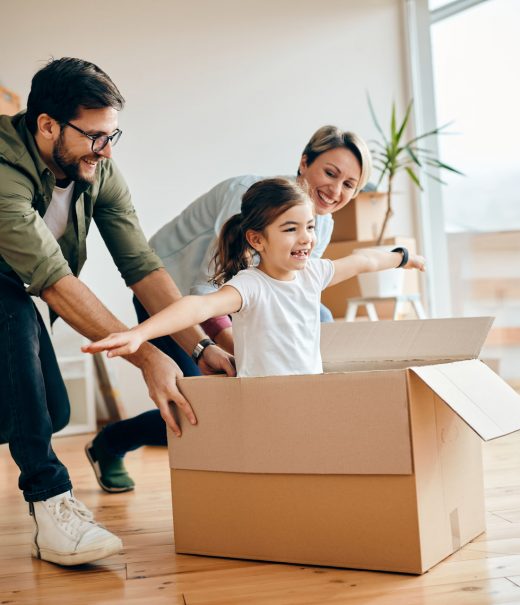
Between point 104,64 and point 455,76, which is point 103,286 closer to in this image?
point 104,64

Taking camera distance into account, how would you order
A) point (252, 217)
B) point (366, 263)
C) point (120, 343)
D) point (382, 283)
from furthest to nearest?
point (382, 283)
point (366, 263)
point (252, 217)
point (120, 343)

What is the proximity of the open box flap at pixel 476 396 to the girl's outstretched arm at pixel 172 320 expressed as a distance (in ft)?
1.32

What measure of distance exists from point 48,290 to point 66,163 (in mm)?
267

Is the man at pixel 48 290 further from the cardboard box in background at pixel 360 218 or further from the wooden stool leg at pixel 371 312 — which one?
the cardboard box in background at pixel 360 218

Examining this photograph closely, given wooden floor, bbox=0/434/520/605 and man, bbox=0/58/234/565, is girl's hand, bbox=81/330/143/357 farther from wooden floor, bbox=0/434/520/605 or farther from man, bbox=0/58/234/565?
wooden floor, bbox=0/434/520/605

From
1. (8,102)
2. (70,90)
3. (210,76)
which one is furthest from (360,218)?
(70,90)

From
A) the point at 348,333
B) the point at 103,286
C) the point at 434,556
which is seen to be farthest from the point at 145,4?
the point at 434,556

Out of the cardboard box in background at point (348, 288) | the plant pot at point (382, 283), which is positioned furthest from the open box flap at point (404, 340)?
the cardboard box in background at point (348, 288)

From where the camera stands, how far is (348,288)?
11.7 feet

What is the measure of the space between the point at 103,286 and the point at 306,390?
286cm

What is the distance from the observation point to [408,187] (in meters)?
4.20

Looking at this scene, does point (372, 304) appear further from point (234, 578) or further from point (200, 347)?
point (234, 578)

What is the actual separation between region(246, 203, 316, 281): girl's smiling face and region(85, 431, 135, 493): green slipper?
0.82 m

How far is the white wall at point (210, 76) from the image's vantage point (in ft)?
13.4
